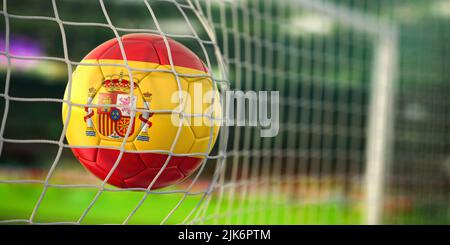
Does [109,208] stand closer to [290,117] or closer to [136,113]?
[290,117]

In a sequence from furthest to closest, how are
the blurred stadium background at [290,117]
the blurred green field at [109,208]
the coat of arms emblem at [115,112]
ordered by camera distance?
the blurred green field at [109,208] < the blurred stadium background at [290,117] < the coat of arms emblem at [115,112]

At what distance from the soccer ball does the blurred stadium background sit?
0.38 feet

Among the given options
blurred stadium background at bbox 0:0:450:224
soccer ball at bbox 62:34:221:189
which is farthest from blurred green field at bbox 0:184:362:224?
soccer ball at bbox 62:34:221:189

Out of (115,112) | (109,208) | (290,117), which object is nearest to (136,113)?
(115,112)

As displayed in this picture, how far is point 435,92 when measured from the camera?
184 inches

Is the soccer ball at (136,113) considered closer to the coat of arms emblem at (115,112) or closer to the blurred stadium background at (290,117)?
the coat of arms emblem at (115,112)

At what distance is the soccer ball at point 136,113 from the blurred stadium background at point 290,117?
0.12 m

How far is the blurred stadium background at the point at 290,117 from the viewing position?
3.19 metres

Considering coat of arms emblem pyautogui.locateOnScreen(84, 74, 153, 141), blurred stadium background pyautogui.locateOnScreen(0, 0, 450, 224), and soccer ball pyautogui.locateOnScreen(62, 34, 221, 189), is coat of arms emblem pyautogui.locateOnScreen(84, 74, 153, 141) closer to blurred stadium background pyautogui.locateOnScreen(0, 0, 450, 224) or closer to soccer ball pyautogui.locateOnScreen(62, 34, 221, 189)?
soccer ball pyautogui.locateOnScreen(62, 34, 221, 189)

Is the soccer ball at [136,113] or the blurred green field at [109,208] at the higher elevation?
the soccer ball at [136,113]

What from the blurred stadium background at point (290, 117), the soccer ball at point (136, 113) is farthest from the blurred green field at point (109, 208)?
the soccer ball at point (136, 113)
